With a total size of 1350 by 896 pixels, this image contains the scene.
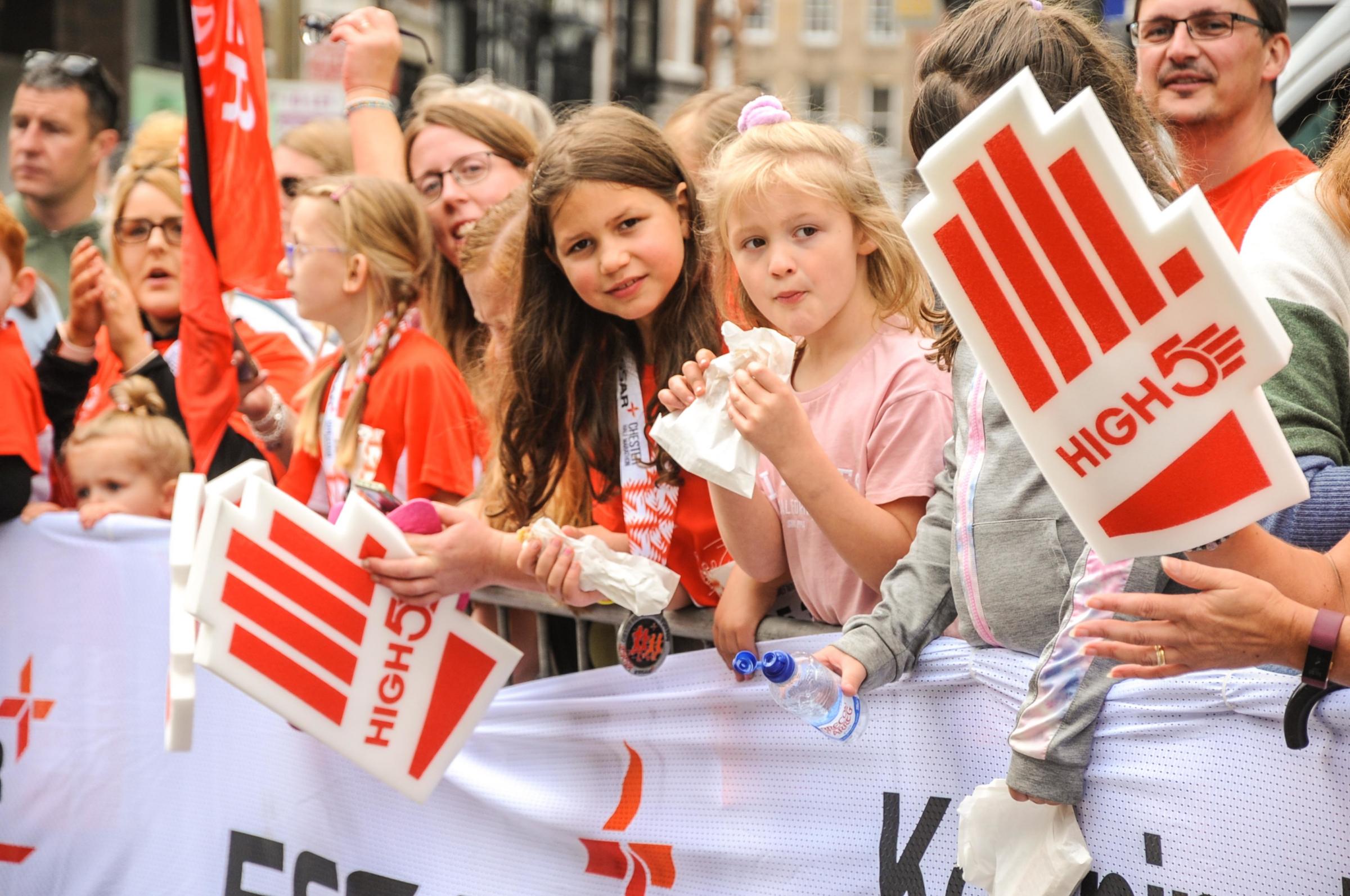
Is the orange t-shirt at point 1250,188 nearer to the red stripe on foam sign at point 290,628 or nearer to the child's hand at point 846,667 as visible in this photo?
the child's hand at point 846,667

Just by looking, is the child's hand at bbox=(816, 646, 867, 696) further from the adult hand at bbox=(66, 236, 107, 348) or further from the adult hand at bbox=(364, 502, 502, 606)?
the adult hand at bbox=(66, 236, 107, 348)

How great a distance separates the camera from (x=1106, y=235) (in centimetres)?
178

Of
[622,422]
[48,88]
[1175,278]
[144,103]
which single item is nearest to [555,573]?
[622,422]

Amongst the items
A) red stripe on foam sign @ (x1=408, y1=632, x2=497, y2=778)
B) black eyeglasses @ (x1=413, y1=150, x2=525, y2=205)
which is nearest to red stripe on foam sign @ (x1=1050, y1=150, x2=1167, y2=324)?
red stripe on foam sign @ (x1=408, y1=632, x2=497, y2=778)

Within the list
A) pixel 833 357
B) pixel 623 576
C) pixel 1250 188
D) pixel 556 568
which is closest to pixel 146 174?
pixel 556 568

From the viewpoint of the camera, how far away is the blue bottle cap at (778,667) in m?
2.24

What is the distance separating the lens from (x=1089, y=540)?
6.26 ft

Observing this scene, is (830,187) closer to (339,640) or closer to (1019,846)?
(1019,846)

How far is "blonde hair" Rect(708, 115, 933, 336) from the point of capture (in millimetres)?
2742

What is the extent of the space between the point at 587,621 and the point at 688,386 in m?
1.02

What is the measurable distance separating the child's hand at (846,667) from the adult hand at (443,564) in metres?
0.97

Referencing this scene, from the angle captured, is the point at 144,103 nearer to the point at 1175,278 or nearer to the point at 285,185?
the point at 285,185

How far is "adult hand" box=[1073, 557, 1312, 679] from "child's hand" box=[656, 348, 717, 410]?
876 millimetres

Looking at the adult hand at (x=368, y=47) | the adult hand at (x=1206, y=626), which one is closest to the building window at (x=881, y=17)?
the adult hand at (x=368, y=47)
